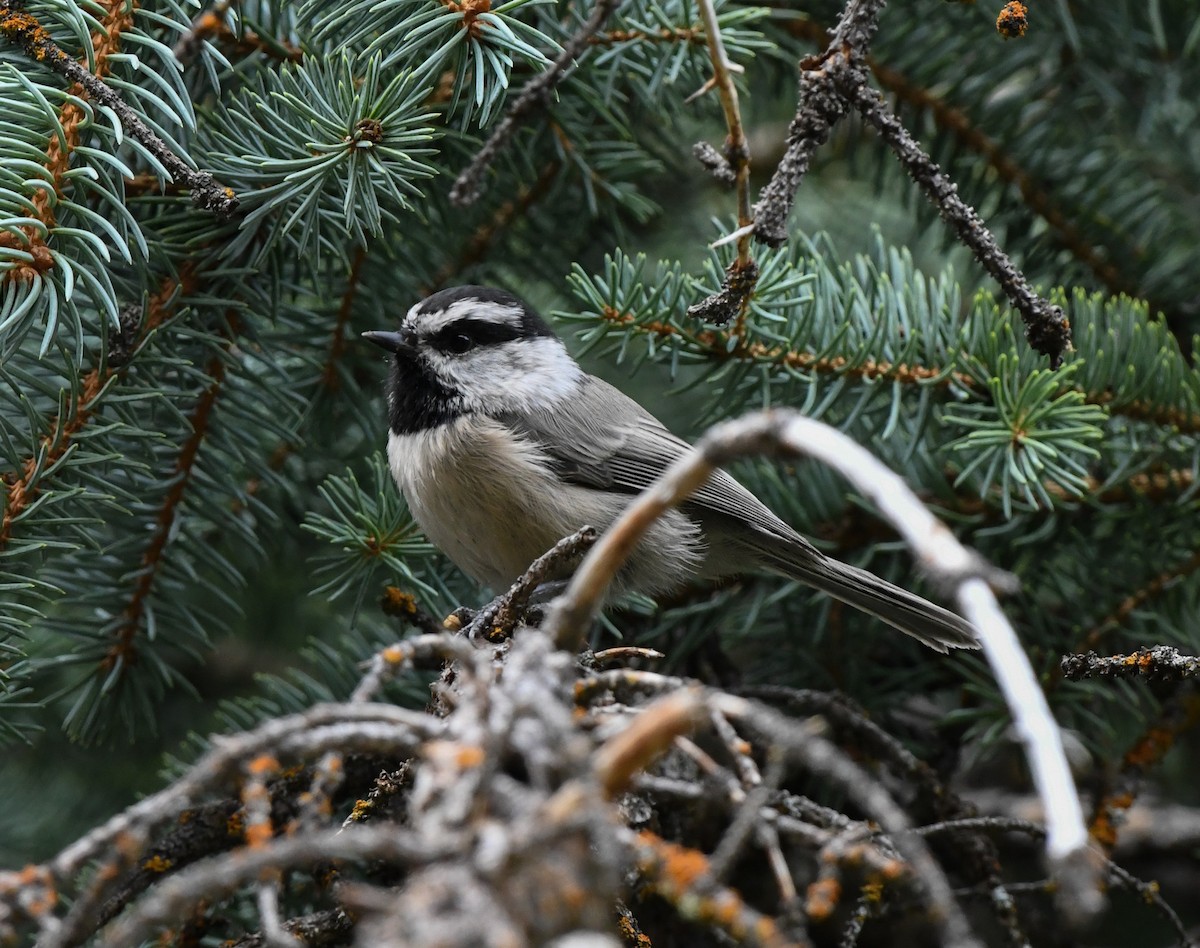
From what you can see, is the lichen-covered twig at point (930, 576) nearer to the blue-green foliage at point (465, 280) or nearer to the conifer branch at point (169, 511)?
the blue-green foliage at point (465, 280)

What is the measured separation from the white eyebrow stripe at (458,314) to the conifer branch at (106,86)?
2.65 feet

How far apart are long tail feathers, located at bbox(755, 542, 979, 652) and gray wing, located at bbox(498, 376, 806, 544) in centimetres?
36

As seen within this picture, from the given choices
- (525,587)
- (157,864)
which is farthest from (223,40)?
(157,864)

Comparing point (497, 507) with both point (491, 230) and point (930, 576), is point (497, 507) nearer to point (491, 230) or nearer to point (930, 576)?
point (491, 230)

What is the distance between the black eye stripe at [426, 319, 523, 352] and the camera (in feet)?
9.18

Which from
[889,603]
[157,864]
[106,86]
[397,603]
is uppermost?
[106,86]

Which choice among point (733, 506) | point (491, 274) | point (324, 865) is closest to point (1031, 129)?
point (733, 506)

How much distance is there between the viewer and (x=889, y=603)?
2654 millimetres

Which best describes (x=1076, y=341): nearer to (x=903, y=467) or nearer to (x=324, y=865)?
(x=903, y=467)

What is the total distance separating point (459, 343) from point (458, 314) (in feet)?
0.49

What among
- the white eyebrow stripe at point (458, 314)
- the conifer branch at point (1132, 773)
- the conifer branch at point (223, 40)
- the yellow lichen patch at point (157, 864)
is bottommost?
the yellow lichen patch at point (157, 864)

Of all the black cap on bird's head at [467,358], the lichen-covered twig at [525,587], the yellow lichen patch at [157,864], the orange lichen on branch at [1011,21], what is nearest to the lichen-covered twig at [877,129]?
the orange lichen on branch at [1011,21]

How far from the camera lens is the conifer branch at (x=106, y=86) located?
176 centimetres

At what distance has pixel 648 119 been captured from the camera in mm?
3010
